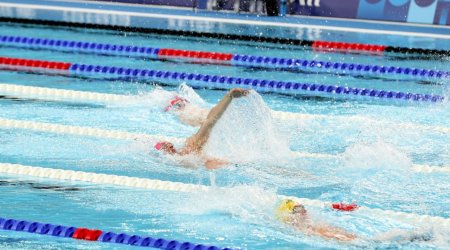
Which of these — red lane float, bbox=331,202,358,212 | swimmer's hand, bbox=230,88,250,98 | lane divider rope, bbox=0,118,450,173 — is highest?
swimmer's hand, bbox=230,88,250,98

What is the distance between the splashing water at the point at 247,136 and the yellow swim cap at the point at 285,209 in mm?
1033

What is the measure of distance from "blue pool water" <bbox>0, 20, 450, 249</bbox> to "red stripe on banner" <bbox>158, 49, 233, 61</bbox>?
894 mm

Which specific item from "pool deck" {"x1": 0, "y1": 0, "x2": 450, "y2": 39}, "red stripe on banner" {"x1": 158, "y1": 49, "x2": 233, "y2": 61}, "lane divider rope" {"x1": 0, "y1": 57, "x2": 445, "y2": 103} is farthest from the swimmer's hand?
"pool deck" {"x1": 0, "y1": 0, "x2": 450, "y2": 39}

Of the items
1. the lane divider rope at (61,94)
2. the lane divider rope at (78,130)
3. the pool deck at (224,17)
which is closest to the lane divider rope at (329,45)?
the pool deck at (224,17)

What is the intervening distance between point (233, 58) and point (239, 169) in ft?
12.6

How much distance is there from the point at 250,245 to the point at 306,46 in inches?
235

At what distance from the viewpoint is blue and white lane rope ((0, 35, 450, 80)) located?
28.7ft

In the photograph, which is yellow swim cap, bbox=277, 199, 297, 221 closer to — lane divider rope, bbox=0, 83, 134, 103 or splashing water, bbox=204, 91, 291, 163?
splashing water, bbox=204, 91, 291, 163

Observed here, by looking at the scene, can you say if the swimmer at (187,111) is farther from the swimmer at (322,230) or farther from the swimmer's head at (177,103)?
the swimmer at (322,230)

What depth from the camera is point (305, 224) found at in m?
4.39

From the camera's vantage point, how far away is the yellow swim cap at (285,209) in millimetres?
4426

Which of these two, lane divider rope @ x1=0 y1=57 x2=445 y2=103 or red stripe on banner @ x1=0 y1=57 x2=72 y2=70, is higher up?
lane divider rope @ x1=0 y1=57 x2=445 y2=103

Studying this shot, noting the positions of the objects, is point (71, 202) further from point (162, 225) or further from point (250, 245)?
point (250, 245)

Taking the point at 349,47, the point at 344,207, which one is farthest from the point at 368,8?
the point at 344,207
